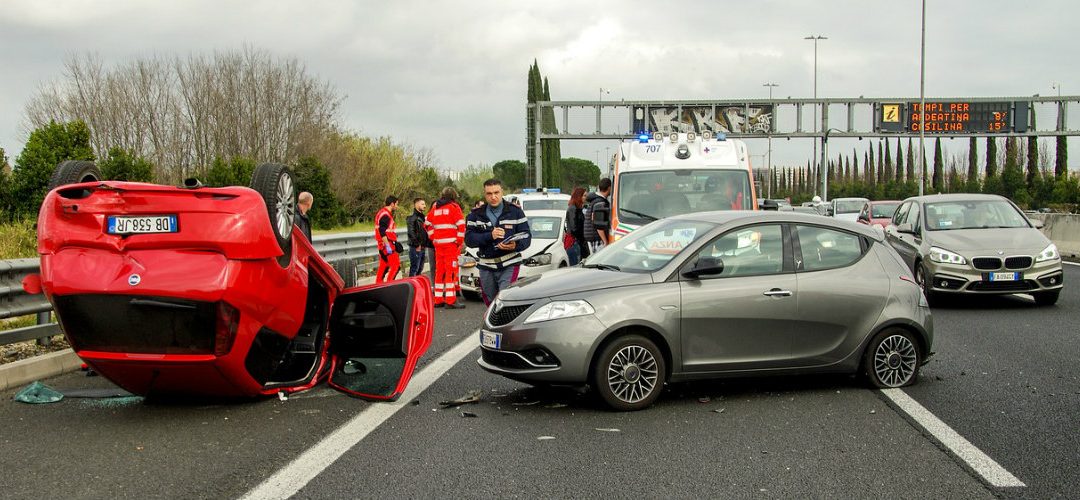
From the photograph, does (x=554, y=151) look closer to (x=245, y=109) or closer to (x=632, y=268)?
(x=245, y=109)

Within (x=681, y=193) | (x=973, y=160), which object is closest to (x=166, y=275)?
(x=681, y=193)

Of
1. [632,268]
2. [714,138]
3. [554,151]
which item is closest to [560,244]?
[714,138]

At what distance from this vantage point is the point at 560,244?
16.2 m

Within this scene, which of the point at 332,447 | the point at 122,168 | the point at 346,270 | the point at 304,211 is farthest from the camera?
the point at 122,168

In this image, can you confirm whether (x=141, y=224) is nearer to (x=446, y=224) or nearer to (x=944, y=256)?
(x=446, y=224)

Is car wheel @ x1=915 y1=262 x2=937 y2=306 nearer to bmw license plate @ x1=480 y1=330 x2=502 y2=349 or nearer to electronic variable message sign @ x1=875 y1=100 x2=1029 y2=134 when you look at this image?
bmw license plate @ x1=480 y1=330 x2=502 y2=349

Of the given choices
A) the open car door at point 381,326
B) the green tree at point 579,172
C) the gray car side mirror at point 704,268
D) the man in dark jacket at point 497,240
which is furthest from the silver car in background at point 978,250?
the green tree at point 579,172

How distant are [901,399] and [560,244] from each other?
9.28 m

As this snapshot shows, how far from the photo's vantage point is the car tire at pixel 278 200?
6496mm

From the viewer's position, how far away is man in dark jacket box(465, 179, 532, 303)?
34.8 ft

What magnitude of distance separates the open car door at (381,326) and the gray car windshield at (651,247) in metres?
1.40

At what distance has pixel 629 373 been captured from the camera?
22.5ft

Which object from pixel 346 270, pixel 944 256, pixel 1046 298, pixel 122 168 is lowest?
pixel 1046 298

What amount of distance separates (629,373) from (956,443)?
213cm
